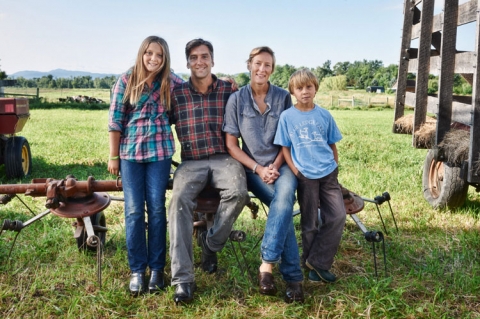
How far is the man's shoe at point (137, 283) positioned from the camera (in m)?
3.34

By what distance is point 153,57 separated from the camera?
3.43 meters

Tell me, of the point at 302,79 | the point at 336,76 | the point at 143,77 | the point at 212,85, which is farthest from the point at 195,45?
the point at 336,76

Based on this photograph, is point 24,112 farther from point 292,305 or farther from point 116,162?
point 292,305

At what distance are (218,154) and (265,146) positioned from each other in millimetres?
338

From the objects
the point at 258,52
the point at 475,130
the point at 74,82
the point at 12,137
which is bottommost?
the point at 12,137

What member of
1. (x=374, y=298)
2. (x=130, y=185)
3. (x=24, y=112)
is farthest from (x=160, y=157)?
(x=24, y=112)

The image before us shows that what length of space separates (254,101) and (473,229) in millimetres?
2567

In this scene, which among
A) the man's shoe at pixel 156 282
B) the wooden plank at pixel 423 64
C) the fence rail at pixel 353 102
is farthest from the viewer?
the fence rail at pixel 353 102

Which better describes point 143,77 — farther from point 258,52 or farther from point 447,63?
point 447,63

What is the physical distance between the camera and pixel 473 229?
472cm

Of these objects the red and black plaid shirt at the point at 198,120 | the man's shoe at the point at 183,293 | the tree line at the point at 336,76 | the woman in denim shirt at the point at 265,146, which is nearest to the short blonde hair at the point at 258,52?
the woman in denim shirt at the point at 265,146

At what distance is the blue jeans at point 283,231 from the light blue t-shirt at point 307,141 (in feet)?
0.42

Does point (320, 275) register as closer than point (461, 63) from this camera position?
Yes

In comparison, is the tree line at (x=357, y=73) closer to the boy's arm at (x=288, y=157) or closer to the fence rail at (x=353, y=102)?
the fence rail at (x=353, y=102)
